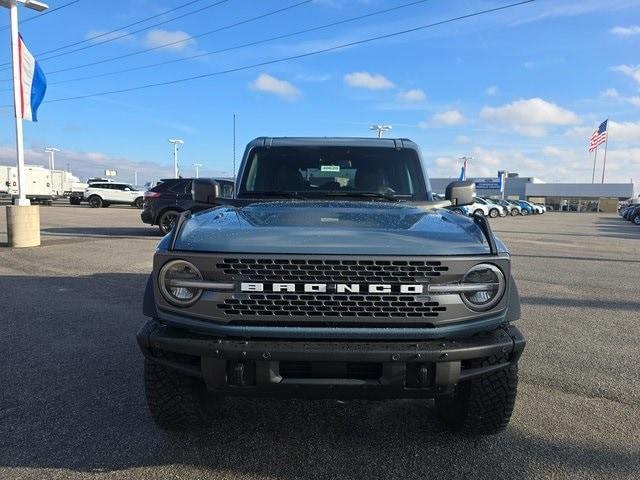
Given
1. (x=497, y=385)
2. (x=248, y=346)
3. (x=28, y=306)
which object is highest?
(x=248, y=346)

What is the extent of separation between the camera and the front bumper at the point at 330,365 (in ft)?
8.14

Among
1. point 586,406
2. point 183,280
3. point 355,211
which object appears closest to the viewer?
point 183,280

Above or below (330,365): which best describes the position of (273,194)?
above

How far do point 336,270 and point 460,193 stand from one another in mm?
2092

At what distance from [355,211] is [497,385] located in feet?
4.38

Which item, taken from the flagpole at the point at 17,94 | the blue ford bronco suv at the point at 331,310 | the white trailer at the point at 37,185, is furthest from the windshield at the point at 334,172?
the white trailer at the point at 37,185

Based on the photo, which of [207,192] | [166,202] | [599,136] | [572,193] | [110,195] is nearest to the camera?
[207,192]

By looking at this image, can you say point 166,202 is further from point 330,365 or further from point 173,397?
point 330,365

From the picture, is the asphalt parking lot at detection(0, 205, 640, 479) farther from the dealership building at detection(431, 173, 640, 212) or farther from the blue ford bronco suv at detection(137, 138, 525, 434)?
the dealership building at detection(431, 173, 640, 212)

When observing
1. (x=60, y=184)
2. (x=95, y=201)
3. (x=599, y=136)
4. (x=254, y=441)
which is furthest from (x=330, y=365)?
(x=599, y=136)

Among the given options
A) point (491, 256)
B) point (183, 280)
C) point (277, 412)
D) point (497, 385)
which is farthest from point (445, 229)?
point (277, 412)

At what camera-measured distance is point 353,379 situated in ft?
8.38

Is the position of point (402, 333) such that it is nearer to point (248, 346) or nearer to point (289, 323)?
point (289, 323)

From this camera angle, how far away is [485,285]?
268cm
